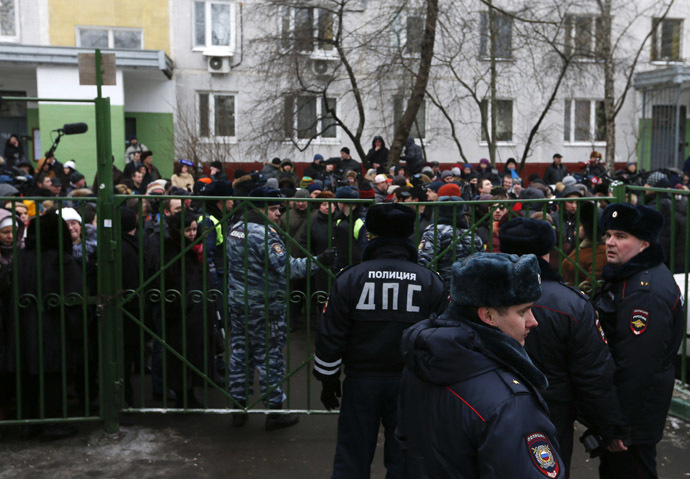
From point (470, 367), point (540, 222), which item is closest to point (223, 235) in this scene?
point (540, 222)

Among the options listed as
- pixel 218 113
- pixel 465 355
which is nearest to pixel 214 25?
pixel 218 113

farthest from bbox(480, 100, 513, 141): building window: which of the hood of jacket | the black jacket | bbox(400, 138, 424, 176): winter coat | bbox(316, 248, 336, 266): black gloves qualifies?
the hood of jacket

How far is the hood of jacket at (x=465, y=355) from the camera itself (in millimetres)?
2254

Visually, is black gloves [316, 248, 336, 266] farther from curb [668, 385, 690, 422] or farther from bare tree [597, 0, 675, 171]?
bare tree [597, 0, 675, 171]

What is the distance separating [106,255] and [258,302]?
3.82 ft

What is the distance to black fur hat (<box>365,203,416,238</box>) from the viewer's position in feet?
14.2

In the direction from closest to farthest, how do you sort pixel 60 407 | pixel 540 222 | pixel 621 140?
pixel 540 222 < pixel 60 407 < pixel 621 140

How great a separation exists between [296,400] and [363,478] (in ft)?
7.38

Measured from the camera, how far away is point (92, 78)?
5.47 meters

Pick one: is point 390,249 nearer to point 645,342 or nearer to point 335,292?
point 335,292

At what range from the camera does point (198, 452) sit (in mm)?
5465

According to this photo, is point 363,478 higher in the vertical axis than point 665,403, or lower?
lower

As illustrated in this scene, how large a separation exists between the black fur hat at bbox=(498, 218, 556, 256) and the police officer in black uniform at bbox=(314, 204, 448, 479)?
783 mm

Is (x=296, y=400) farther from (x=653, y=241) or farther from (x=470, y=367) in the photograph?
(x=470, y=367)
